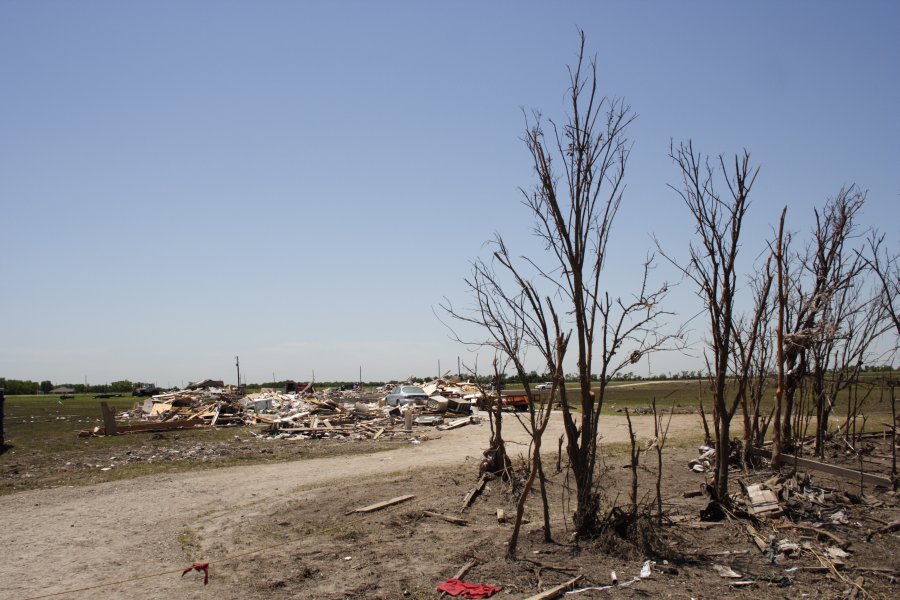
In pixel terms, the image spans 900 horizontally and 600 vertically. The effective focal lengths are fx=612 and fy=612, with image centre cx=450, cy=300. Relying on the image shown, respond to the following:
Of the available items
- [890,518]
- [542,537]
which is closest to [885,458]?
[890,518]

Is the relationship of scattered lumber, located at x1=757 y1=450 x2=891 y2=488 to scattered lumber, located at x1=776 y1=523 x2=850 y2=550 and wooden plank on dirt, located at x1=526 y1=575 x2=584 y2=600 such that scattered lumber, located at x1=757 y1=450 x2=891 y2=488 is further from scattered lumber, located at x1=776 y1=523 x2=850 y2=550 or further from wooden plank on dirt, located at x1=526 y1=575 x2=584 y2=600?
wooden plank on dirt, located at x1=526 y1=575 x2=584 y2=600

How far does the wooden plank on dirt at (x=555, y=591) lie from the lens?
5680 mm

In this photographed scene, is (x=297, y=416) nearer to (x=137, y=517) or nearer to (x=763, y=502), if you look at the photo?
(x=137, y=517)

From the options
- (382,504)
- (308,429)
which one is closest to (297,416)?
(308,429)

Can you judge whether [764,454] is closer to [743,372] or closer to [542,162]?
[743,372]

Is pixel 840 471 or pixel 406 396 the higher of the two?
pixel 840 471

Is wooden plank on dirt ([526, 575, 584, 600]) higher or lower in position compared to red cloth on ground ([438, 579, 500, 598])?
higher

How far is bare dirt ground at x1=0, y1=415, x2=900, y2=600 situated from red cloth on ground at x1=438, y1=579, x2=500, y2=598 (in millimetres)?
143

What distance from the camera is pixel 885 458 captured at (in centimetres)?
1116

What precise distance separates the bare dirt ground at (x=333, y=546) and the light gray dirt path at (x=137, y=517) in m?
0.04

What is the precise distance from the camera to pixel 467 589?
19.9ft

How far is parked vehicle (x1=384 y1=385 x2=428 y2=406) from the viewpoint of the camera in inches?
1428

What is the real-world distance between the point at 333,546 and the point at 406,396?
28.9 metres

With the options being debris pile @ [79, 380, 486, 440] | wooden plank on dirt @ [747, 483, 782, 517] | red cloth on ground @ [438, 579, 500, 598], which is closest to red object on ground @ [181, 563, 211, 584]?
red cloth on ground @ [438, 579, 500, 598]
